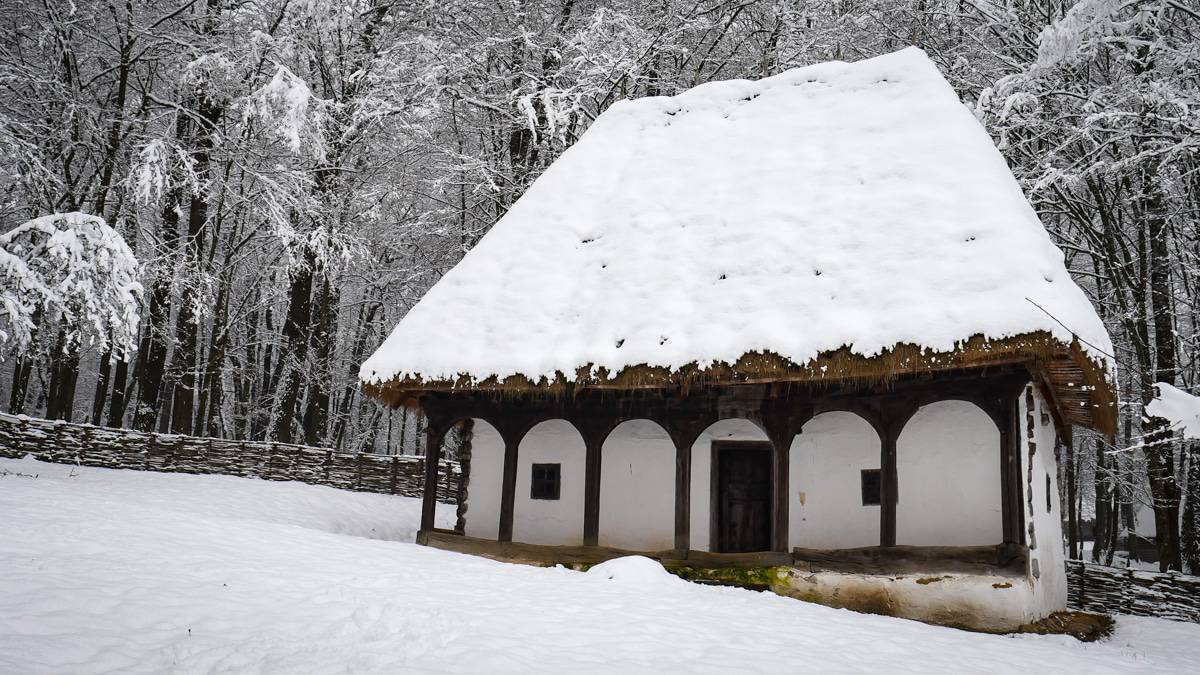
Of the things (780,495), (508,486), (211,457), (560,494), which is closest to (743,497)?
(780,495)

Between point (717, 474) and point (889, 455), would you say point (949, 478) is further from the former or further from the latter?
point (717, 474)

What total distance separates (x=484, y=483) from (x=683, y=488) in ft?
11.9

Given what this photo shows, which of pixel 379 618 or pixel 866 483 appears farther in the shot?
pixel 866 483

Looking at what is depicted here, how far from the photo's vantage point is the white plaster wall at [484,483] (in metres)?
12.4

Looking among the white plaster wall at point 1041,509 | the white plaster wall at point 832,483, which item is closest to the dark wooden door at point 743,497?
the white plaster wall at point 832,483

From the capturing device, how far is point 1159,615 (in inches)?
477

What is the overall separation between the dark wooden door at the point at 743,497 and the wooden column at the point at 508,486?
9.59ft

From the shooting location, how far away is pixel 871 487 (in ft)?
32.6

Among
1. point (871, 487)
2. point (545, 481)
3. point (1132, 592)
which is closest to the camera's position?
point (871, 487)

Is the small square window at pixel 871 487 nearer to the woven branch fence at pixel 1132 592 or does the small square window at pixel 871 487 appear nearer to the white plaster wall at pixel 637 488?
the white plaster wall at pixel 637 488

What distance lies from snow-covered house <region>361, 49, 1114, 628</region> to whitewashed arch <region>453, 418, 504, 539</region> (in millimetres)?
33

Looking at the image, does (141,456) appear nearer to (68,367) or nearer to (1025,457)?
(68,367)

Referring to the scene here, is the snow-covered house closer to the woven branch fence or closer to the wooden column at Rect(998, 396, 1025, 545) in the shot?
the wooden column at Rect(998, 396, 1025, 545)

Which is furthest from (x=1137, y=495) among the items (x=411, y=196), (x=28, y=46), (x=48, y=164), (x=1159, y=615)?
(x=28, y=46)
